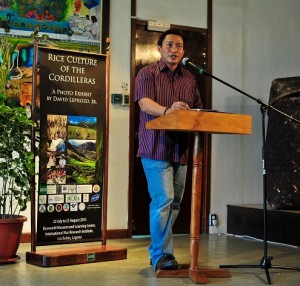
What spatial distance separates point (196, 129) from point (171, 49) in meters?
0.70

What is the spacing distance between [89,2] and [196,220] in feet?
8.48

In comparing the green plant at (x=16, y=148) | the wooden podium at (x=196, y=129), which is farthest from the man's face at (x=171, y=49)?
the green plant at (x=16, y=148)

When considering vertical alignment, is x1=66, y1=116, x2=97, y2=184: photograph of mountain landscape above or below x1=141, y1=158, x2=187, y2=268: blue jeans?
above

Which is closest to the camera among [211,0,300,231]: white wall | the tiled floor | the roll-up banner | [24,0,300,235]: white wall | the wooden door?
the tiled floor

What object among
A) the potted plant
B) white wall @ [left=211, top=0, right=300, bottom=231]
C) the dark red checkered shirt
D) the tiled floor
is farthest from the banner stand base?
white wall @ [left=211, top=0, right=300, bottom=231]

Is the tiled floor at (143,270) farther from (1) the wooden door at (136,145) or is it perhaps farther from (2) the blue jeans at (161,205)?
(1) the wooden door at (136,145)

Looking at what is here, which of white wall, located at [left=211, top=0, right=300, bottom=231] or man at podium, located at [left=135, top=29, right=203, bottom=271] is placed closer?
man at podium, located at [left=135, top=29, right=203, bottom=271]

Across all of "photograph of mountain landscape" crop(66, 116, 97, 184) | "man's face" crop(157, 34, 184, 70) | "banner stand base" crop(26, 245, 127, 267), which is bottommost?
"banner stand base" crop(26, 245, 127, 267)

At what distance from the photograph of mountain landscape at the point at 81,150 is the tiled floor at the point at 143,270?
63 centimetres

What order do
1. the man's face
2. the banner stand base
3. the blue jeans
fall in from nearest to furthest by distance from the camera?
1. the blue jeans
2. the man's face
3. the banner stand base

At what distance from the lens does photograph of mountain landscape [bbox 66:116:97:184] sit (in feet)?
13.5

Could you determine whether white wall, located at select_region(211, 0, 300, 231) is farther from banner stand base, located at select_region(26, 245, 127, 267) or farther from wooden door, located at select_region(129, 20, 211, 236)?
banner stand base, located at select_region(26, 245, 127, 267)

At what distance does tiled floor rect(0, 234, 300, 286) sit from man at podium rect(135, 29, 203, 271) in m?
0.23

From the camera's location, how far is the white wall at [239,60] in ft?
18.2
